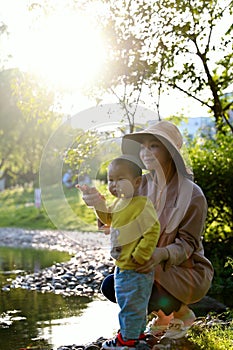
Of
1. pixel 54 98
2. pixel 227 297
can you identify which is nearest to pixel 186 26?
pixel 54 98

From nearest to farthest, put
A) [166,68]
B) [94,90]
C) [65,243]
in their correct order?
1. [94,90]
2. [166,68]
3. [65,243]

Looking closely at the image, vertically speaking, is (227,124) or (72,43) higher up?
(72,43)

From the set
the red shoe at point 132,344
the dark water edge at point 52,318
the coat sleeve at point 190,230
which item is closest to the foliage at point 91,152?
the coat sleeve at point 190,230

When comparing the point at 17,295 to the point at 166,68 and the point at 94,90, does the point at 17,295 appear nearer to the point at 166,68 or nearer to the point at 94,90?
the point at 94,90

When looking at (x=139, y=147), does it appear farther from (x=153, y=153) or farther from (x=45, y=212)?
(x=45, y=212)

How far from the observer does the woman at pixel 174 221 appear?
4.86m

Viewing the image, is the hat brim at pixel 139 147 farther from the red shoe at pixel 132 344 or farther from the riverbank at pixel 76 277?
the riverbank at pixel 76 277

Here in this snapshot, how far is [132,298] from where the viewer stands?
14.1 ft

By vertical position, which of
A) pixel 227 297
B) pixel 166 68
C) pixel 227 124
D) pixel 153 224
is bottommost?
pixel 227 297

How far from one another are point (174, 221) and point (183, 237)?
148 millimetres

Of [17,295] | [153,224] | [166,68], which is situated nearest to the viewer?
[153,224]

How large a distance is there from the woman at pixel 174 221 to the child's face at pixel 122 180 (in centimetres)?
67

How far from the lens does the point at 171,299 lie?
16.2 ft

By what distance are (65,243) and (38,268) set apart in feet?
22.0
